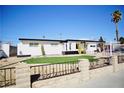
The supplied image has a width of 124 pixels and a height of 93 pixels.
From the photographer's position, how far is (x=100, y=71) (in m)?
7.34

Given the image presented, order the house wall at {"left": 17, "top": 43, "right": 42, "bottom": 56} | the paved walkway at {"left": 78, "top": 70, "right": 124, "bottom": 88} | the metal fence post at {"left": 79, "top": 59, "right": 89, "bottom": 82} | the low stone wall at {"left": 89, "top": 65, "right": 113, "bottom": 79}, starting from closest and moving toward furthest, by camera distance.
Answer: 1. the paved walkway at {"left": 78, "top": 70, "right": 124, "bottom": 88}
2. the metal fence post at {"left": 79, "top": 59, "right": 89, "bottom": 82}
3. the low stone wall at {"left": 89, "top": 65, "right": 113, "bottom": 79}
4. the house wall at {"left": 17, "top": 43, "right": 42, "bottom": 56}

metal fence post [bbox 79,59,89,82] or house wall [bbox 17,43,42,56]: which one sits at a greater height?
house wall [bbox 17,43,42,56]

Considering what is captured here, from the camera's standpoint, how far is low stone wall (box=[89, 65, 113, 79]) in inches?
268

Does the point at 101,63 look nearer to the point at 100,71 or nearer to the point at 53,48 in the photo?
the point at 100,71

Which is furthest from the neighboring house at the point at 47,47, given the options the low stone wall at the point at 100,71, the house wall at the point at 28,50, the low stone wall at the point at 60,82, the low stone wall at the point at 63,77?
the low stone wall at the point at 60,82

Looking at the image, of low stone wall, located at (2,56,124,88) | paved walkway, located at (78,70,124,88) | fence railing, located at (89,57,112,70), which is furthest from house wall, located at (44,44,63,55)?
paved walkway, located at (78,70,124,88)

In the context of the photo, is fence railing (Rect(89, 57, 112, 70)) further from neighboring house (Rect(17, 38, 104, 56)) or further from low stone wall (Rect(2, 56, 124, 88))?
neighboring house (Rect(17, 38, 104, 56))

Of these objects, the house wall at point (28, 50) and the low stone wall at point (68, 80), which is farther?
the house wall at point (28, 50)

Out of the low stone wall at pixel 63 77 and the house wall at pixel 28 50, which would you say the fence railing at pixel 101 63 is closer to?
the low stone wall at pixel 63 77

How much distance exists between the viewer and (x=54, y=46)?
17.1 meters

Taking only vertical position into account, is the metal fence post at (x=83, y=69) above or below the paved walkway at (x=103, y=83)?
above

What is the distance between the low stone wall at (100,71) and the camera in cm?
680

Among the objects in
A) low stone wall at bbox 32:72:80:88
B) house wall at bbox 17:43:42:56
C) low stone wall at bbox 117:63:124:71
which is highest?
house wall at bbox 17:43:42:56
